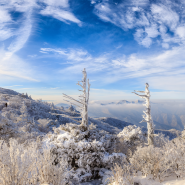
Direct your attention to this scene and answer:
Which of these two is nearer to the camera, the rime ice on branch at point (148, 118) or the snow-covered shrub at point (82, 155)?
the snow-covered shrub at point (82, 155)

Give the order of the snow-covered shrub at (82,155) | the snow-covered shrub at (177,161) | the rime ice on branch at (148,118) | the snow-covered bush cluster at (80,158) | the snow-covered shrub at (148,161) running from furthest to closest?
the rime ice on branch at (148,118)
the snow-covered shrub at (82,155)
the snow-covered shrub at (148,161)
the snow-covered shrub at (177,161)
the snow-covered bush cluster at (80,158)

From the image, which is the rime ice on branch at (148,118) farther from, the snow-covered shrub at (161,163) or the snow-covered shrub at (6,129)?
the snow-covered shrub at (6,129)

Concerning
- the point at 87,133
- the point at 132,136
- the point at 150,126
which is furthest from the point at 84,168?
the point at 150,126

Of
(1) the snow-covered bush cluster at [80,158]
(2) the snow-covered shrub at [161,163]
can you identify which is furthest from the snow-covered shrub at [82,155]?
(2) the snow-covered shrub at [161,163]

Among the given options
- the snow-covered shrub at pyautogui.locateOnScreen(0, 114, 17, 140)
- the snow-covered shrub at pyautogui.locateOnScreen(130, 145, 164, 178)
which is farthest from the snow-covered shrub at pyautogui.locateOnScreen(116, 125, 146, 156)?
the snow-covered shrub at pyautogui.locateOnScreen(0, 114, 17, 140)

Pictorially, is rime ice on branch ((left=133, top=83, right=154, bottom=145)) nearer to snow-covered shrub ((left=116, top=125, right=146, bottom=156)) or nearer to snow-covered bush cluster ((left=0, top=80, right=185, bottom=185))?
snow-covered shrub ((left=116, top=125, right=146, bottom=156))

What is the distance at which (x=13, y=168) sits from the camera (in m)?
2.90

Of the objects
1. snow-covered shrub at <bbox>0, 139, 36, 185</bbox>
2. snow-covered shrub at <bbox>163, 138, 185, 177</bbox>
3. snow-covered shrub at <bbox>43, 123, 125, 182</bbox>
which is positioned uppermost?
snow-covered shrub at <bbox>0, 139, 36, 185</bbox>

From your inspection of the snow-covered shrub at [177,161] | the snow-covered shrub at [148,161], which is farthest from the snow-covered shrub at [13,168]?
the snow-covered shrub at [177,161]

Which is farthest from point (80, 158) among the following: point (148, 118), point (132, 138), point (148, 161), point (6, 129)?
point (6, 129)

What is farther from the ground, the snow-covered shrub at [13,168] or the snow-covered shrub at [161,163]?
Result: the snow-covered shrub at [13,168]

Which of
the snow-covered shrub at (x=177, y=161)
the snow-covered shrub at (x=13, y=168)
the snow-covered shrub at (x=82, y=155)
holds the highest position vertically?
the snow-covered shrub at (x=13, y=168)

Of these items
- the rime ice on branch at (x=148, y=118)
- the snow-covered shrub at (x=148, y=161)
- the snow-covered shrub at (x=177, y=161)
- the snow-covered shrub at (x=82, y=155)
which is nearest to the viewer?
the snow-covered shrub at (x=177, y=161)

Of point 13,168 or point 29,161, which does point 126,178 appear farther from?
point 13,168
